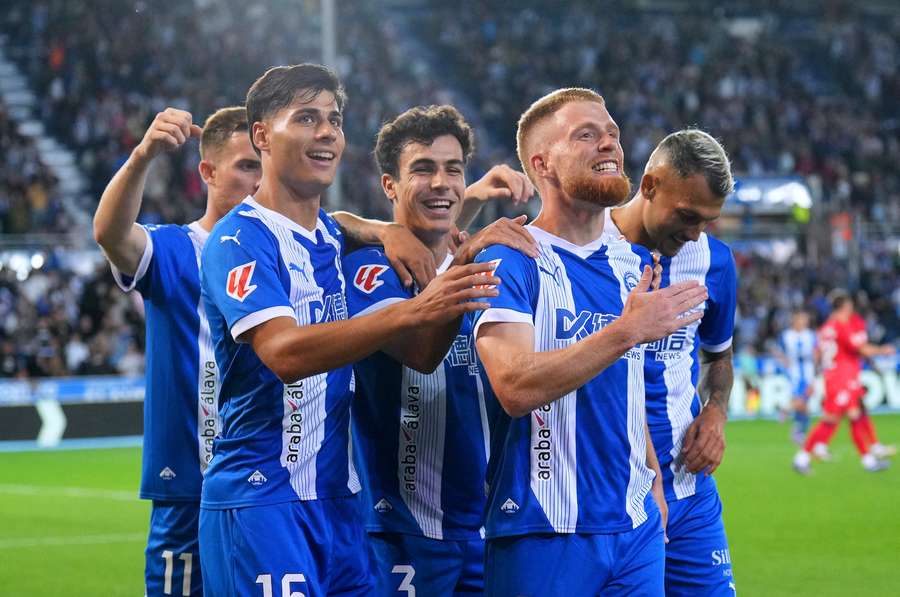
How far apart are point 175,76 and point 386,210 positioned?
17.7 ft

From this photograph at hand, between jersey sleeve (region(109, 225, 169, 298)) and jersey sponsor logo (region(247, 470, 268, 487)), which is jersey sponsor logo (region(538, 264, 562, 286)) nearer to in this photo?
jersey sponsor logo (region(247, 470, 268, 487))

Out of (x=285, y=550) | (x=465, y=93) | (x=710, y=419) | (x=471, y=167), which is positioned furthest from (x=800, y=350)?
(x=285, y=550)

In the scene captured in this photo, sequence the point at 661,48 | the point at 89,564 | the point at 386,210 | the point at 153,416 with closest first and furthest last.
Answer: the point at 153,416 → the point at 89,564 → the point at 386,210 → the point at 661,48

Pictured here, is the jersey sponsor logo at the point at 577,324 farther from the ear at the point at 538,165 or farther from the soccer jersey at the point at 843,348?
the soccer jersey at the point at 843,348

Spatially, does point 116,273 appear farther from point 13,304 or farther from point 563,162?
point 13,304

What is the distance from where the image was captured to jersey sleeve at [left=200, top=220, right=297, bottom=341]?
13.4ft

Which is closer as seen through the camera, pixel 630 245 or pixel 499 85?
pixel 630 245

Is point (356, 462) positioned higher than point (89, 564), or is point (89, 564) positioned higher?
point (356, 462)

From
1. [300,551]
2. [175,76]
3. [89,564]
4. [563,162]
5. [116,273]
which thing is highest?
[175,76]

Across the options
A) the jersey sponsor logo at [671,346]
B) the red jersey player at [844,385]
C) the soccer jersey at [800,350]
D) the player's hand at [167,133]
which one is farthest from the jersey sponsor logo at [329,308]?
the soccer jersey at [800,350]

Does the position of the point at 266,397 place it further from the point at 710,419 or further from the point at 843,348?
the point at 843,348

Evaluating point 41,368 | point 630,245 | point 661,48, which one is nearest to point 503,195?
point 630,245

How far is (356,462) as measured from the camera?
16.6 feet

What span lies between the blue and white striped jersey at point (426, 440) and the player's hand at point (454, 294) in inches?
41.8
